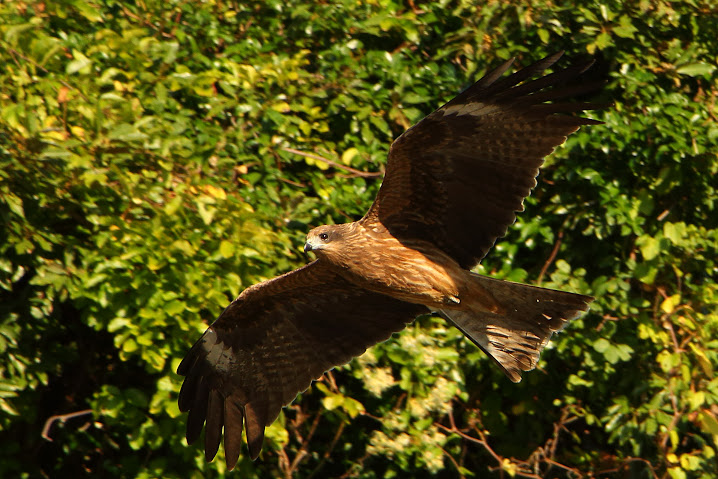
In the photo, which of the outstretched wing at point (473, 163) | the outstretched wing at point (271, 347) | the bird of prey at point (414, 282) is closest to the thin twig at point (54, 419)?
the outstretched wing at point (271, 347)

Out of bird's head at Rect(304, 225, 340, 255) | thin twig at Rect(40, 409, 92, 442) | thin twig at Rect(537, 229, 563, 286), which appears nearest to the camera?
bird's head at Rect(304, 225, 340, 255)

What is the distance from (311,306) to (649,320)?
192 cm

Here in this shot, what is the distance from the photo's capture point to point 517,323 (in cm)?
562

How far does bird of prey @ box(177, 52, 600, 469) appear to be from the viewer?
201 inches

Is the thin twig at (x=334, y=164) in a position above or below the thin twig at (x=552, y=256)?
above

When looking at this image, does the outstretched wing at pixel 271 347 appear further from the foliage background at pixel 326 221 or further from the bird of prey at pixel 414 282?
the foliage background at pixel 326 221

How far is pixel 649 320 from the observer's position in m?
6.05

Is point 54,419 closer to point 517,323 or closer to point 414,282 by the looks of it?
point 414,282

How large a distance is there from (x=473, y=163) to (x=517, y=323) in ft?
3.08

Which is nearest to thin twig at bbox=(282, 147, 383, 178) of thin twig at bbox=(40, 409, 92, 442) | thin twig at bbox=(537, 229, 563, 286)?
thin twig at bbox=(537, 229, 563, 286)

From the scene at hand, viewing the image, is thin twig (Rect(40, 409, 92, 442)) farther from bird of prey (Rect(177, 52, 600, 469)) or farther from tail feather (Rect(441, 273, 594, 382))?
tail feather (Rect(441, 273, 594, 382))

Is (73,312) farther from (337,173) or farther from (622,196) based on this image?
(622,196)

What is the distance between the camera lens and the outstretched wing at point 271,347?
5652 mm

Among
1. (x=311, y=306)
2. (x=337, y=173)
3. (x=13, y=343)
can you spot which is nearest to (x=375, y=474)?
(x=311, y=306)
